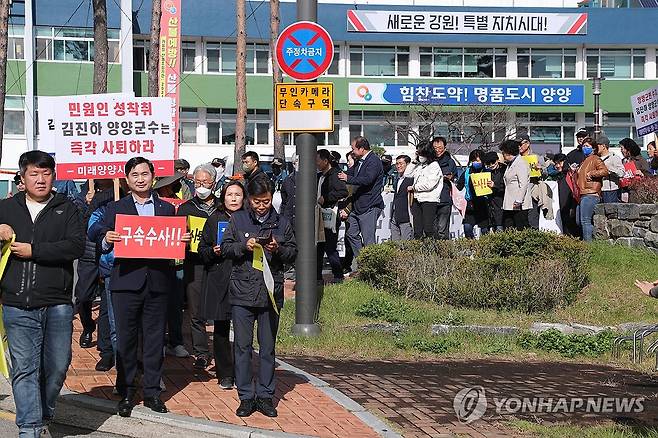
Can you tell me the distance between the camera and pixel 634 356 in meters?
10.8

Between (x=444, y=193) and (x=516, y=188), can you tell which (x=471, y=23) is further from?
(x=444, y=193)

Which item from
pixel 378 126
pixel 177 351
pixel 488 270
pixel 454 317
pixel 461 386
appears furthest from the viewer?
pixel 378 126

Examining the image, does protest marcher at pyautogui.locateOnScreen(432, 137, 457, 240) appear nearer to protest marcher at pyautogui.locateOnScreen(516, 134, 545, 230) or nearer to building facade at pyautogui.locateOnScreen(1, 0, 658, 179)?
protest marcher at pyautogui.locateOnScreen(516, 134, 545, 230)

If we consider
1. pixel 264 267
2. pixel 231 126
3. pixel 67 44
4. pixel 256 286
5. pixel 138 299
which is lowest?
pixel 138 299

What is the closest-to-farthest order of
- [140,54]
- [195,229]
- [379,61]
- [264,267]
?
[264,267] < [195,229] < [140,54] < [379,61]

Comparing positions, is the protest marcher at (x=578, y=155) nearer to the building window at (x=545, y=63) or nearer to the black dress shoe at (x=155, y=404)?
the black dress shoe at (x=155, y=404)

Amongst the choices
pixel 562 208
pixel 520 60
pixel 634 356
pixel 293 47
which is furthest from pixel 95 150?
pixel 520 60

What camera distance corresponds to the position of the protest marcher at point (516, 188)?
49.0 ft

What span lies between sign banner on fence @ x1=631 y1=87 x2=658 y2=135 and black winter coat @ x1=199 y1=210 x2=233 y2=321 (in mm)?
10275

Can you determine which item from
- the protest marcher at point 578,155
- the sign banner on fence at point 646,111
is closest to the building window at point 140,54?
the protest marcher at point 578,155

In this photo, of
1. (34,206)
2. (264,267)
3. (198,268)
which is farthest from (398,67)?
(34,206)

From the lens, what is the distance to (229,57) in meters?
53.6

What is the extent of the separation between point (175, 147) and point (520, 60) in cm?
4852

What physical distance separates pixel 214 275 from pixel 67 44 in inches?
1800
